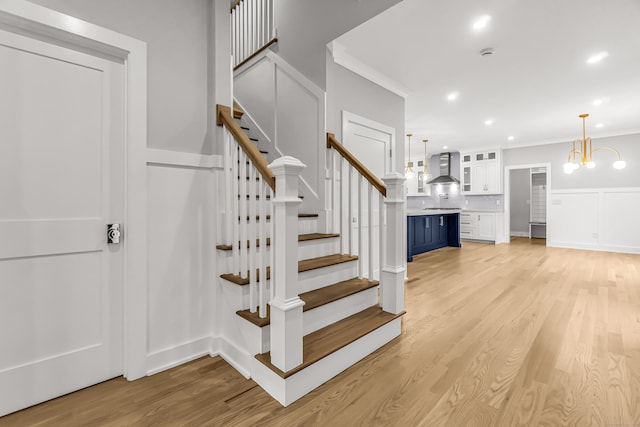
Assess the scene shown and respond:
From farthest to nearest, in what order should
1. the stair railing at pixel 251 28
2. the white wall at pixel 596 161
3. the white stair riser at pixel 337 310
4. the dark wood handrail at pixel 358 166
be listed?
the white wall at pixel 596 161 < the stair railing at pixel 251 28 < the dark wood handrail at pixel 358 166 < the white stair riser at pixel 337 310

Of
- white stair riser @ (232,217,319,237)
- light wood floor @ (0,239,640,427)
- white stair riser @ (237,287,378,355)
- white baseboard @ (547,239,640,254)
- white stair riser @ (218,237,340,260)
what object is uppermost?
white stair riser @ (232,217,319,237)

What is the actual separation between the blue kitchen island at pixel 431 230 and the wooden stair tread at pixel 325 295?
10.9ft

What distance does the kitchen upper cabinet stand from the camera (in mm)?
Result: 7988

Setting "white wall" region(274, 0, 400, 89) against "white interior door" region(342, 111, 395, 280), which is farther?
"white interior door" region(342, 111, 395, 280)

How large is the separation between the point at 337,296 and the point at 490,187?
25.6 feet

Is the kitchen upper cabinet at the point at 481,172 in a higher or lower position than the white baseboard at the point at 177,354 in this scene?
higher

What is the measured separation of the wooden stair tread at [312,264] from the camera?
72.8 inches

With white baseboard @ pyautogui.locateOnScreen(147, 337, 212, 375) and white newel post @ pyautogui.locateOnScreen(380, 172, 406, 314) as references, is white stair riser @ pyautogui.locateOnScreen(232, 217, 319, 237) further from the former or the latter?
white baseboard @ pyautogui.locateOnScreen(147, 337, 212, 375)

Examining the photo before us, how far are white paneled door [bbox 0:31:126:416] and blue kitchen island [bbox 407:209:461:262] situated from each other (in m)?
4.73

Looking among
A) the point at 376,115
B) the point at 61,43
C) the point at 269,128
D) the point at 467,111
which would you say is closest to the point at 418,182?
the point at 467,111

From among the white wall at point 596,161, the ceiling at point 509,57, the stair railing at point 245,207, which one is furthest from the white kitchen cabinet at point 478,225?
the stair railing at point 245,207

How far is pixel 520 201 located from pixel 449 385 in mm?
10127

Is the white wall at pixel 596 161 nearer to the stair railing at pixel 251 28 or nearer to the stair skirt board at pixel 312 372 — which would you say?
the stair railing at pixel 251 28

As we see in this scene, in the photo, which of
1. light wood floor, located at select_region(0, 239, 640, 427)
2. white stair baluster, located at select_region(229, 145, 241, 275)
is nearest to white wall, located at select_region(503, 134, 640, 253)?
light wood floor, located at select_region(0, 239, 640, 427)
